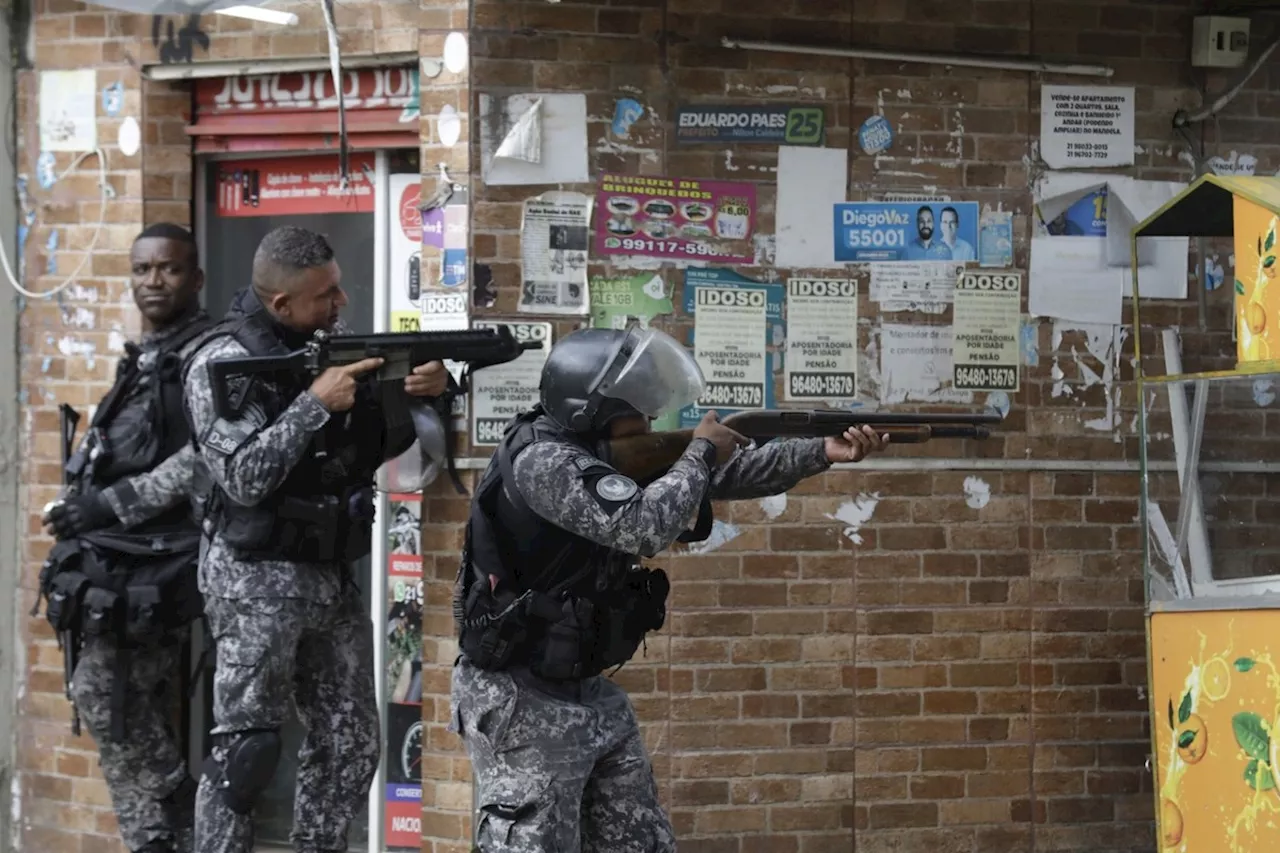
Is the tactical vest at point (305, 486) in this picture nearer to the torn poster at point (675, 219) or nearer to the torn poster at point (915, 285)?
the torn poster at point (675, 219)

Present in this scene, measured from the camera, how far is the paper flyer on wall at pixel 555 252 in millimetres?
→ 5770

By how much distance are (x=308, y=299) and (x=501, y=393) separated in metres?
0.85

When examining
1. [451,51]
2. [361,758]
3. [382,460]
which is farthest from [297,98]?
[361,758]

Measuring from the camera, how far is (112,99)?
Result: 6.46 m

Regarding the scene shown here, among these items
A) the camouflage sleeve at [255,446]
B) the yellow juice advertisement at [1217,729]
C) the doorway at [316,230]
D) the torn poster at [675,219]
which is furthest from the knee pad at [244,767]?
the yellow juice advertisement at [1217,729]

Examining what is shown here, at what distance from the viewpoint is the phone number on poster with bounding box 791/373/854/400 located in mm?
5938

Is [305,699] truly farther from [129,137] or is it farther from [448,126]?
[129,137]

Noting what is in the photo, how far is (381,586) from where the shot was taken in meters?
6.34

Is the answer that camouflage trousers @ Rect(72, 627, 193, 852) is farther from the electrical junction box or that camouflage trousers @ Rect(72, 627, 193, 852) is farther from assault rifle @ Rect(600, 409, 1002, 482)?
the electrical junction box

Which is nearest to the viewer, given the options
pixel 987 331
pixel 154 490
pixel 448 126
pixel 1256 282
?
pixel 1256 282

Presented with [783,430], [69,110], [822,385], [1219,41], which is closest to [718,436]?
[783,430]

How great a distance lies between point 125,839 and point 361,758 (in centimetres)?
105

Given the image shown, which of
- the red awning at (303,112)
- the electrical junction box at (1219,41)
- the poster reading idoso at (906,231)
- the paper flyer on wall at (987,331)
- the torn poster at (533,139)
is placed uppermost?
the electrical junction box at (1219,41)

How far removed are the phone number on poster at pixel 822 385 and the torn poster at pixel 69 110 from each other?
2.84 meters
